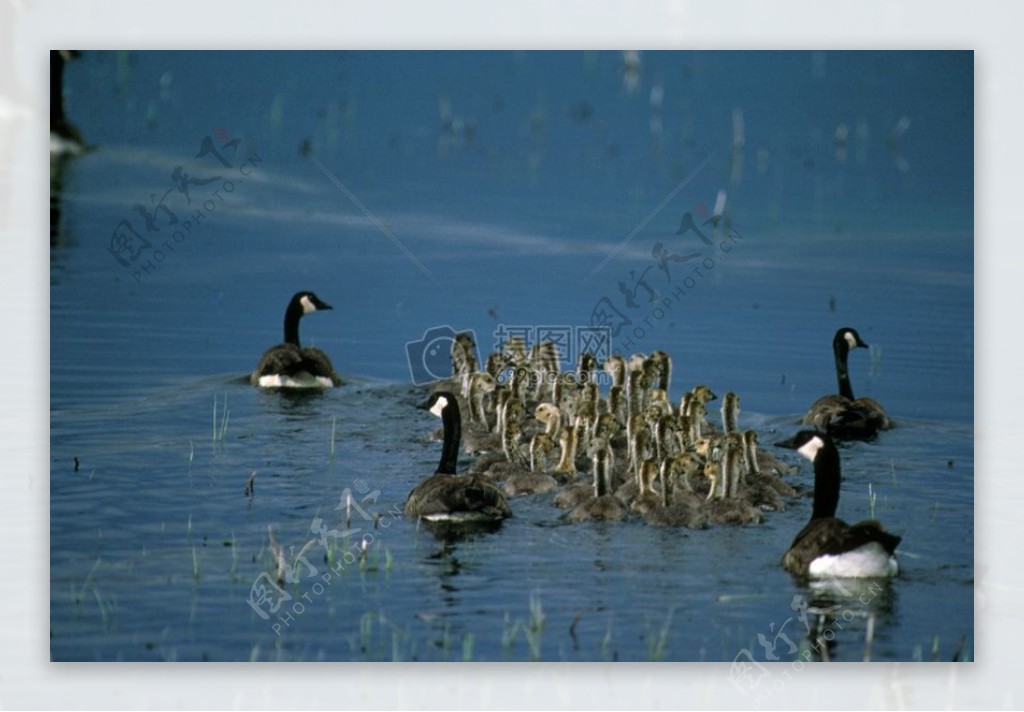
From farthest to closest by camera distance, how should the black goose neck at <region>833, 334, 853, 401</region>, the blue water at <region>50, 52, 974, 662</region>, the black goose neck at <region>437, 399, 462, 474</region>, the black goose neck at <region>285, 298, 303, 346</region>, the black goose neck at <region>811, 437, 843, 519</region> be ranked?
the black goose neck at <region>437, 399, 462, 474</region> → the black goose neck at <region>285, 298, 303, 346</region> → the black goose neck at <region>833, 334, 853, 401</region> → the black goose neck at <region>811, 437, 843, 519</region> → the blue water at <region>50, 52, 974, 662</region>

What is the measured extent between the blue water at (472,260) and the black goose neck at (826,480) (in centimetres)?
14

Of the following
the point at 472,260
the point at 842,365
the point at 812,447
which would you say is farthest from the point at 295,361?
the point at 842,365

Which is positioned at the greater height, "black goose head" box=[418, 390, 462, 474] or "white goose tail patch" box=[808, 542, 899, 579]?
"black goose head" box=[418, 390, 462, 474]

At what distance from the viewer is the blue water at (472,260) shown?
10.6 meters

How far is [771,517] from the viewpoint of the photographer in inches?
431

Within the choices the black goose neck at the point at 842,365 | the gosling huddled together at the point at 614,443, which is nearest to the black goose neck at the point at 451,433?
the gosling huddled together at the point at 614,443

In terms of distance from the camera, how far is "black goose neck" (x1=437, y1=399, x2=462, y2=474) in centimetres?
1132

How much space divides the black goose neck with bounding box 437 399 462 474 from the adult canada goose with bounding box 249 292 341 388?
0.72 metres

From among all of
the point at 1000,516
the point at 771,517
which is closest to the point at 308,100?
the point at 771,517

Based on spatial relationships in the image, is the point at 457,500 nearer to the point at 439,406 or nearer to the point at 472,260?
the point at 439,406

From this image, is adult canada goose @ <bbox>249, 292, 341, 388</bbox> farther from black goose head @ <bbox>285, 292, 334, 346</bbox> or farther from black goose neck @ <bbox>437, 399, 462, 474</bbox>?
black goose neck @ <bbox>437, 399, 462, 474</bbox>

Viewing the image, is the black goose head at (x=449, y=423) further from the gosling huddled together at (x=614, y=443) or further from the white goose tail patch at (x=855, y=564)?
the white goose tail patch at (x=855, y=564)

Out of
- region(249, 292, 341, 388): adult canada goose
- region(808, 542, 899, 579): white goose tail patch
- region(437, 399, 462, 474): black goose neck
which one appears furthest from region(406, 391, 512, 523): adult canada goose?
region(808, 542, 899, 579): white goose tail patch

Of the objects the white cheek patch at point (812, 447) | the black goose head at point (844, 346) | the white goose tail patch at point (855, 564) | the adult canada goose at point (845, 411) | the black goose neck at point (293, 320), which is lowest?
the white goose tail patch at point (855, 564)
